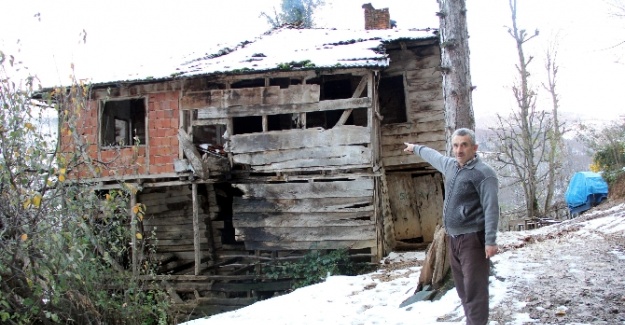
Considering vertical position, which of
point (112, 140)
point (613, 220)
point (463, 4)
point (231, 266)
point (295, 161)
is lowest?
point (231, 266)

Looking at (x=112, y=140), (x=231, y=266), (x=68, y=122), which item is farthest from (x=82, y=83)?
(x=112, y=140)

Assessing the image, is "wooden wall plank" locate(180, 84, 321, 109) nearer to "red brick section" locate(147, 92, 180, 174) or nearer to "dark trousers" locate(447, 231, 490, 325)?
"red brick section" locate(147, 92, 180, 174)

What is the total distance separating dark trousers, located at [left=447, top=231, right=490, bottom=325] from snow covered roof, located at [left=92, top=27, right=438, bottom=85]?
7.01 meters

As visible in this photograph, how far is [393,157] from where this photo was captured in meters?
12.7

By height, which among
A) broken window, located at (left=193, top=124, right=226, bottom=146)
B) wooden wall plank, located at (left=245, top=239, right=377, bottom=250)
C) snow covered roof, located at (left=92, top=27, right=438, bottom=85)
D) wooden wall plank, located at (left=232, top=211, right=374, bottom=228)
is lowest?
wooden wall plank, located at (left=245, top=239, right=377, bottom=250)

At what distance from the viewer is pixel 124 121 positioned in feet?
A: 49.5

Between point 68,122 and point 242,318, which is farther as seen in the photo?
point 242,318

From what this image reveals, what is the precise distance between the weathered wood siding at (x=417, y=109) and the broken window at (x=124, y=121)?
7.78 meters

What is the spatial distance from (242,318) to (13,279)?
9.78 ft

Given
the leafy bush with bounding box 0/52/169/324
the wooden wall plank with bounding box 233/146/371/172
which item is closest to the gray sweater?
the leafy bush with bounding box 0/52/169/324

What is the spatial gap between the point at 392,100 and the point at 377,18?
4.31 metres

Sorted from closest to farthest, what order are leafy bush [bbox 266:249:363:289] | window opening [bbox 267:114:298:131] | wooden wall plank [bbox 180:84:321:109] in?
leafy bush [bbox 266:249:363:289], wooden wall plank [bbox 180:84:321:109], window opening [bbox 267:114:298:131]

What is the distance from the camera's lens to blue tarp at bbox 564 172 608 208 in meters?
17.2

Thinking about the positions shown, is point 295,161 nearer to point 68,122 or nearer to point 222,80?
point 222,80
